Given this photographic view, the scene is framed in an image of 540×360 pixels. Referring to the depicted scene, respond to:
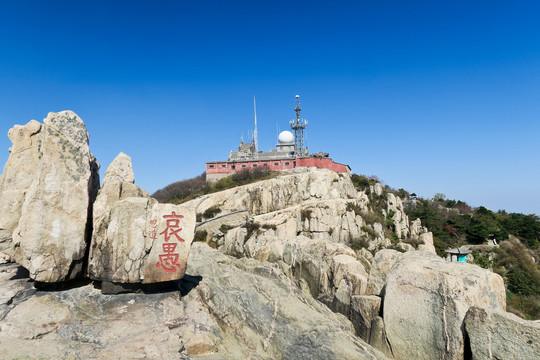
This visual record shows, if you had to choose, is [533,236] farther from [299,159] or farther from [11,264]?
[11,264]

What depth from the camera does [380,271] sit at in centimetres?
1287

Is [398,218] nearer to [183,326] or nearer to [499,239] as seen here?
[499,239]

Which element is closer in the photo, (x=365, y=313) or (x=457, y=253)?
(x=365, y=313)

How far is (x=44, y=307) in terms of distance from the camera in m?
8.27

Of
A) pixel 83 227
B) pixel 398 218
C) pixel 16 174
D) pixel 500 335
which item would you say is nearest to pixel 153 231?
pixel 83 227

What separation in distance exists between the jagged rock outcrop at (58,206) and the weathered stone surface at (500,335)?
11.3 meters

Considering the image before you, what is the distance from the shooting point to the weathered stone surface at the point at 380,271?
12.3 meters

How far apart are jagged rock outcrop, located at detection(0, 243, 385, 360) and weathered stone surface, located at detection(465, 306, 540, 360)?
2540 millimetres

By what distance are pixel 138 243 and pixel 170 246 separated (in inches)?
38.5

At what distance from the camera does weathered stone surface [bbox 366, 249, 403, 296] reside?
12.3 metres

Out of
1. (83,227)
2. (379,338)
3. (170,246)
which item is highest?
(83,227)

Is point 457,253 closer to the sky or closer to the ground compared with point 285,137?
closer to the ground

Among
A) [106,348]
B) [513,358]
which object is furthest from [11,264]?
[513,358]

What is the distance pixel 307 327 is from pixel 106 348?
551 centimetres
